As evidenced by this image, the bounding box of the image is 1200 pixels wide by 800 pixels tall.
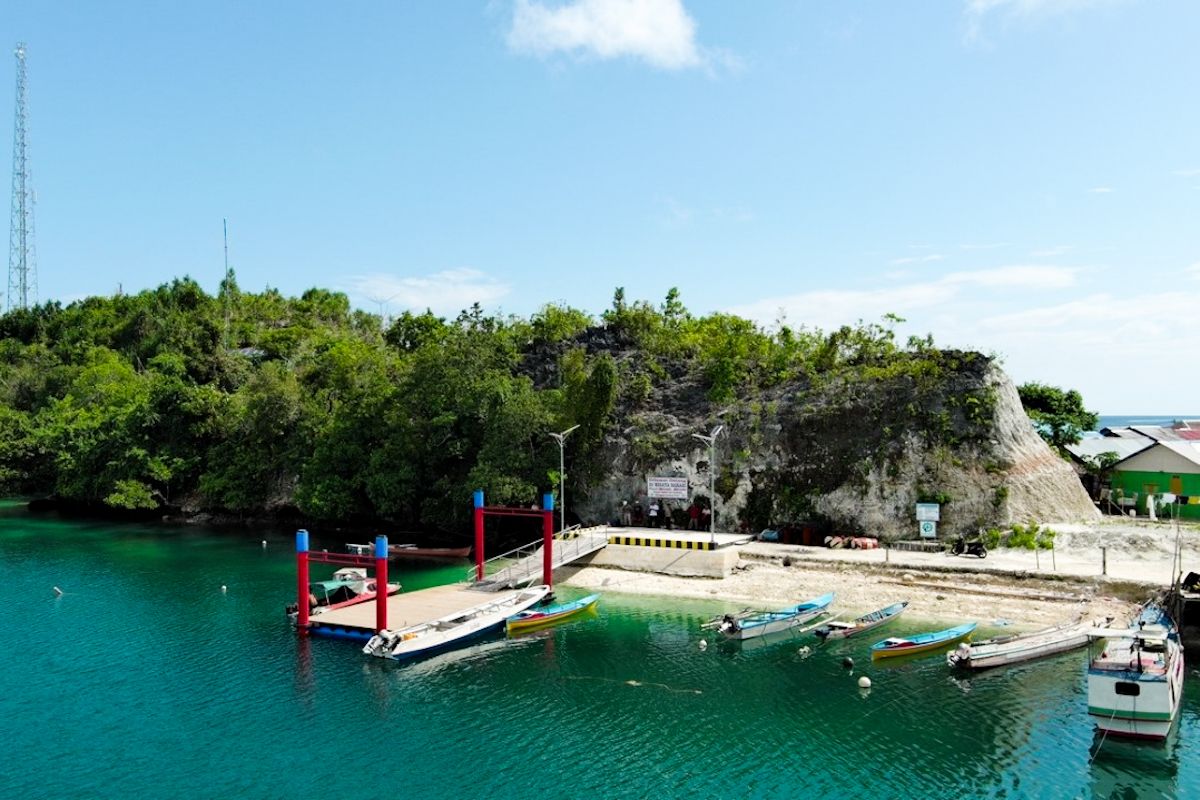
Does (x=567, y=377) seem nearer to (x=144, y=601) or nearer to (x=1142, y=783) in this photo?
(x=144, y=601)

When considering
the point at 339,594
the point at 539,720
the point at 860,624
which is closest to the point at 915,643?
the point at 860,624

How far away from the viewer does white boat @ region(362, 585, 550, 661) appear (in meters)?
34.4

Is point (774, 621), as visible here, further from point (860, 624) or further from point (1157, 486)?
point (1157, 486)

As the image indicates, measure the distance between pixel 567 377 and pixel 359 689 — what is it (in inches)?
1426

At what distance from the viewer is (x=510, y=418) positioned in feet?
190

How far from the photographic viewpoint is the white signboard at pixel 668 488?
56531mm

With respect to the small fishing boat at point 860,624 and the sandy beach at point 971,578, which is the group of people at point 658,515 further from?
the small fishing boat at point 860,624

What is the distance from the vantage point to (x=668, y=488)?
56719 mm

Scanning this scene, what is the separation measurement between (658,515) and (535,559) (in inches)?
478

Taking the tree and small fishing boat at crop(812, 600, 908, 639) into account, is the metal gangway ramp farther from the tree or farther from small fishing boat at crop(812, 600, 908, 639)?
the tree

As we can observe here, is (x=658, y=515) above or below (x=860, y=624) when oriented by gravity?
above

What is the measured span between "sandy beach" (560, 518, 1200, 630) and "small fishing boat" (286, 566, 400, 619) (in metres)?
11.3

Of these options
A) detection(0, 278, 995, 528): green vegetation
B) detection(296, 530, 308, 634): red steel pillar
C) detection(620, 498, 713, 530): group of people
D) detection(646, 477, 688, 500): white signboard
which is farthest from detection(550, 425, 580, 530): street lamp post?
detection(296, 530, 308, 634): red steel pillar

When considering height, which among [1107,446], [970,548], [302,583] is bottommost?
[302,583]
